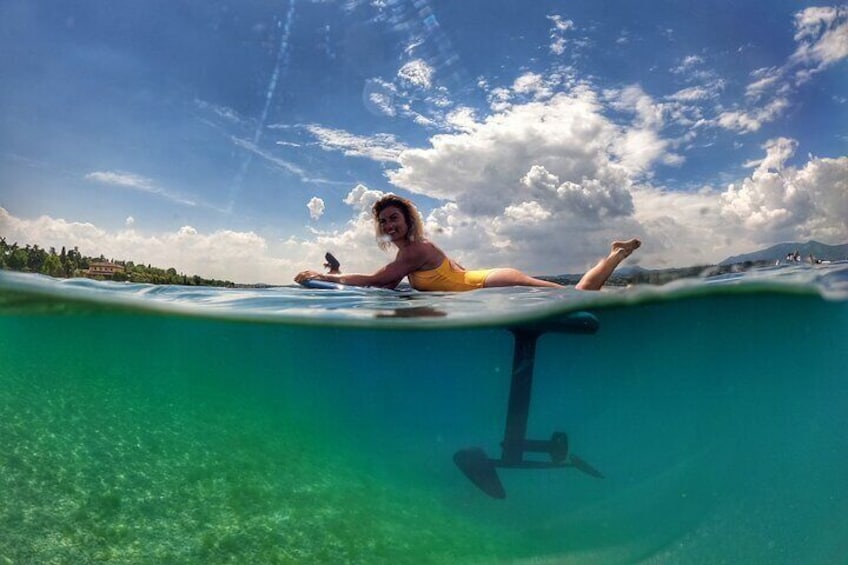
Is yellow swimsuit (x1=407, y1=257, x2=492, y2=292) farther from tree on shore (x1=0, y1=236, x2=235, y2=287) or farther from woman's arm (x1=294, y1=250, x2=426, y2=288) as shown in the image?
tree on shore (x1=0, y1=236, x2=235, y2=287)

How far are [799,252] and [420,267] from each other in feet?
19.2

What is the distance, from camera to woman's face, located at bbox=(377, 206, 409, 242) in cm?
584

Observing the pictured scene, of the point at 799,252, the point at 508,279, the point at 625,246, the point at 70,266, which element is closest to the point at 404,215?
the point at 508,279

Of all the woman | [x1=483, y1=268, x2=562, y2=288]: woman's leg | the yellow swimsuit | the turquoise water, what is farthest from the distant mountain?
the yellow swimsuit

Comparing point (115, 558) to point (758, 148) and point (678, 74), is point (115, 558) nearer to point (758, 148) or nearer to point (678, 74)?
point (678, 74)

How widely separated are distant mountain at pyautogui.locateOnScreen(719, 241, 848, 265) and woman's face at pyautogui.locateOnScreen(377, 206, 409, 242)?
189 inches

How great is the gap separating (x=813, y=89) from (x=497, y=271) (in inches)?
198

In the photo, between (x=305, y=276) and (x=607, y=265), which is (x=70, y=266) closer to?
(x=305, y=276)

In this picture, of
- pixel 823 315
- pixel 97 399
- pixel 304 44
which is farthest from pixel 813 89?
pixel 97 399

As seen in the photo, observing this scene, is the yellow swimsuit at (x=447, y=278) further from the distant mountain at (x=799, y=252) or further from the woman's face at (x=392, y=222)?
the distant mountain at (x=799, y=252)

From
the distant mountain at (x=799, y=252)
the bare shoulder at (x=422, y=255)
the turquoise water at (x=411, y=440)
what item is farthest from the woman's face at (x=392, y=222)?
the distant mountain at (x=799, y=252)

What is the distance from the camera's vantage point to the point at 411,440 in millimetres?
20453

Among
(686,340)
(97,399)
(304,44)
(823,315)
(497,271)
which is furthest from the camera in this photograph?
(686,340)

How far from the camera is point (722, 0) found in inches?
239
